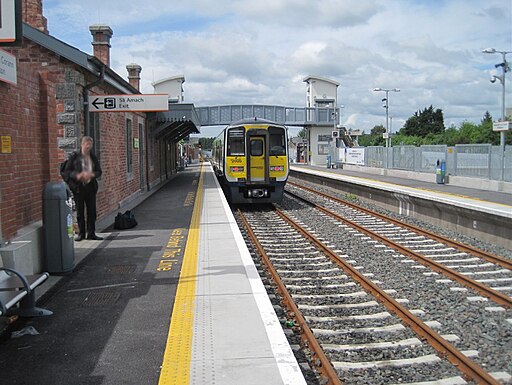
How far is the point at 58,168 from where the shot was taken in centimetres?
919

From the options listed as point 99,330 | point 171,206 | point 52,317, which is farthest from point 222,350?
point 171,206

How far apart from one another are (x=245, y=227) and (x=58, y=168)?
5.40 metres

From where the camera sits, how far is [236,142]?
17.0 meters

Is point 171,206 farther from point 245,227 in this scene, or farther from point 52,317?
point 52,317

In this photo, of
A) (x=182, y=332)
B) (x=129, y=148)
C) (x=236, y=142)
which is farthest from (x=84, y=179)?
(x=236, y=142)

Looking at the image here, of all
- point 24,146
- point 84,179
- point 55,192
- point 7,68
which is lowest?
point 55,192

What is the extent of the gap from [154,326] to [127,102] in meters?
6.45

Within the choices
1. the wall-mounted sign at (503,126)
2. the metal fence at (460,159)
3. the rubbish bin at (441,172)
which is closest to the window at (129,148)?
the metal fence at (460,159)

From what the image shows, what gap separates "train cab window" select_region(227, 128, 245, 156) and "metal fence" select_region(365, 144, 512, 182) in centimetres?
972

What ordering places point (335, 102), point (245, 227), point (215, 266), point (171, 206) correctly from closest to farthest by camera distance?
point (215, 266), point (245, 227), point (171, 206), point (335, 102)

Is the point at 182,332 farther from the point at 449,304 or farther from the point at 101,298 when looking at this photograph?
the point at 449,304

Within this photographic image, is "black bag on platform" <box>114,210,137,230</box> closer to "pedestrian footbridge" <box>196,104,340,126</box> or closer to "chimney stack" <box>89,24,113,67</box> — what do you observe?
"chimney stack" <box>89,24,113,67</box>

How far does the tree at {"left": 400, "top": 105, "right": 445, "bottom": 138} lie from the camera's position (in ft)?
329

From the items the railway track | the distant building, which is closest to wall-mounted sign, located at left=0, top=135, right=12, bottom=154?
the railway track
